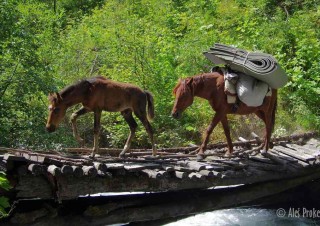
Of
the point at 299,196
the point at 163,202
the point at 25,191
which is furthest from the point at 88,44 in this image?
the point at 25,191

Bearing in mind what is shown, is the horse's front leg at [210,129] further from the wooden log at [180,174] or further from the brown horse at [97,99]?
the wooden log at [180,174]

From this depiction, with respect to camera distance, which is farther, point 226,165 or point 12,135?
point 12,135

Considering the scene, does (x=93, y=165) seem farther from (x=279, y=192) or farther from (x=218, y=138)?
(x=218, y=138)

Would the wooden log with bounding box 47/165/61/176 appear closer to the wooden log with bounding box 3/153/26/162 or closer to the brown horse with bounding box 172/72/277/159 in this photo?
the wooden log with bounding box 3/153/26/162

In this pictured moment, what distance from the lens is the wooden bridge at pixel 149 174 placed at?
4676 mm

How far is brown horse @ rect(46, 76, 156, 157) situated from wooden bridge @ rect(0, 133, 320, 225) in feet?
1.65

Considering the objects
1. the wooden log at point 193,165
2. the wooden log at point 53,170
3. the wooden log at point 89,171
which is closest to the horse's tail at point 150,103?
the wooden log at point 193,165

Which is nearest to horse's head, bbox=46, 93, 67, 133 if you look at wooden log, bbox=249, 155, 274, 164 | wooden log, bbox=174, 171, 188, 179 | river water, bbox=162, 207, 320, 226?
wooden log, bbox=174, 171, 188, 179

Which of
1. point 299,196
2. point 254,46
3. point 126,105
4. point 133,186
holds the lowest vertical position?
point 299,196

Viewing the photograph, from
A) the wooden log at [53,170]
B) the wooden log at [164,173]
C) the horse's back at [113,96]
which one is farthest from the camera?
the horse's back at [113,96]

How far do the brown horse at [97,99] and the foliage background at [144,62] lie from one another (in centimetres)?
240

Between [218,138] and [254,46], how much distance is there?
11.0ft

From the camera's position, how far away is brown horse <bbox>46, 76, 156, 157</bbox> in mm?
5871

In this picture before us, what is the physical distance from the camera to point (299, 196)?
9.38 m
